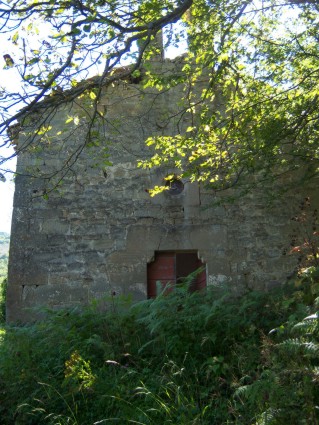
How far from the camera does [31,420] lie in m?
4.52

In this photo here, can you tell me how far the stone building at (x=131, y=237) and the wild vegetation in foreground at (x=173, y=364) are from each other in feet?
6.08

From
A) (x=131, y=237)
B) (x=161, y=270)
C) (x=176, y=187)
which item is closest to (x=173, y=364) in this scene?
(x=161, y=270)

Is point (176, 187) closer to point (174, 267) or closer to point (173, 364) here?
point (174, 267)

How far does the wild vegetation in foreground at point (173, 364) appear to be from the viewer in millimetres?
3750

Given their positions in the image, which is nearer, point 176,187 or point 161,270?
point 161,270

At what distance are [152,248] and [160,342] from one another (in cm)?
302

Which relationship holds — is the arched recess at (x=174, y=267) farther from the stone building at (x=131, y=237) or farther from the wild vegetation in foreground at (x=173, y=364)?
the wild vegetation in foreground at (x=173, y=364)

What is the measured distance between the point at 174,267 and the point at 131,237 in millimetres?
889

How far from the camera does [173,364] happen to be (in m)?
4.67

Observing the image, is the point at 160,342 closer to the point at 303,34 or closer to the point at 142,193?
the point at 142,193

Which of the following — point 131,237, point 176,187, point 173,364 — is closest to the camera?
point 173,364

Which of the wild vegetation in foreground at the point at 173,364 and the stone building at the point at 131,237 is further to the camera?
the stone building at the point at 131,237

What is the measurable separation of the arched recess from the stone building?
0.06 ft

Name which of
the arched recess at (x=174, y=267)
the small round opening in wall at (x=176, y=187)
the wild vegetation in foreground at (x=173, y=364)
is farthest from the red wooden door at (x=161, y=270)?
the wild vegetation in foreground at (x=173, y=364)
